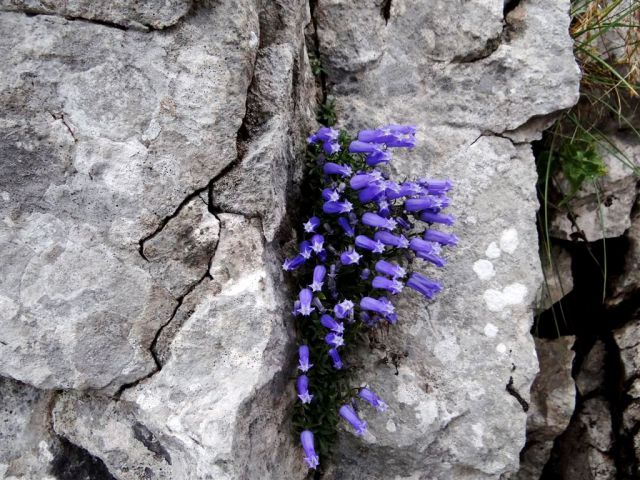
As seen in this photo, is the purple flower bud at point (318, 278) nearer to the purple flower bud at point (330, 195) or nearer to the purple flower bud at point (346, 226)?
the purple flower bud at point (346, 226)

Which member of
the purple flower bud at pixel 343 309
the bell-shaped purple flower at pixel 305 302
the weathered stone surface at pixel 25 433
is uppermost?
the purple flower bud at pixel 343 309

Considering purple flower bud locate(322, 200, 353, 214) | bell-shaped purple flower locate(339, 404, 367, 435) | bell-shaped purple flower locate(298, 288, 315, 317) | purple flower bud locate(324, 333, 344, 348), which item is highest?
purple flower bud locate(322, 200, 353, 214)

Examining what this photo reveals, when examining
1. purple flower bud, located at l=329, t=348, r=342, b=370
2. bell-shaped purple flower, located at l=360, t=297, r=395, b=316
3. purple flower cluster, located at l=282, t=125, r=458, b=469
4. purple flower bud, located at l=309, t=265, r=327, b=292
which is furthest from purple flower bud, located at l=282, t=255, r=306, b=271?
purple flower bud, located at l=329, t=348, r=342, b=370

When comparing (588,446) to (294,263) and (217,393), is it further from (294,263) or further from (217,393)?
(217,393)

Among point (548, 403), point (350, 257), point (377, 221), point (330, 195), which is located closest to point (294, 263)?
point (350, 257)

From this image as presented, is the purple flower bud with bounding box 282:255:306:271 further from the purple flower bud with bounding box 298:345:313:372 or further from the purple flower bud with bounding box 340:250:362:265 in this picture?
the purple flower bud with bounding box 298:345:313:372

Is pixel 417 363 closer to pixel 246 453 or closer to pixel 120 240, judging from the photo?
pixel 246 453

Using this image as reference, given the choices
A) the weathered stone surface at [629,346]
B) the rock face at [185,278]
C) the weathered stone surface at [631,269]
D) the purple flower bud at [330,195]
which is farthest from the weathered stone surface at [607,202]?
the purple flower bud at [330,195]
